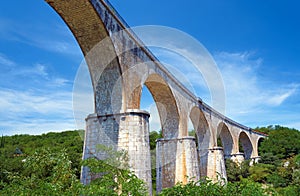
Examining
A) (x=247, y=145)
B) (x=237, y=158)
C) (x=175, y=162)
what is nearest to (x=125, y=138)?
(x=175, y=162)

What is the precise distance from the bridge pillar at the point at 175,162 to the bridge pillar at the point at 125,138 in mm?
5822

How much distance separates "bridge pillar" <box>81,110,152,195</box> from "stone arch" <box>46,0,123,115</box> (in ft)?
1.42

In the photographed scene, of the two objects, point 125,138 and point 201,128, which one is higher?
point 201,128

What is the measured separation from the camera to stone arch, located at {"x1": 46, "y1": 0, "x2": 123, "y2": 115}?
7.86 metres

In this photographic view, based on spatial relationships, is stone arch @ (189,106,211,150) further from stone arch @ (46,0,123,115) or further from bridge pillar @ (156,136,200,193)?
stone arch @ (46,0,123,115)

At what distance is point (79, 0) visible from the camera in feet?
24.4

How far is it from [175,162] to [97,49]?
816 cm

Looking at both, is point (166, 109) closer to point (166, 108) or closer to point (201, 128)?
point (166, 108)

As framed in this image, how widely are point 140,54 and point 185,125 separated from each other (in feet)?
20.6

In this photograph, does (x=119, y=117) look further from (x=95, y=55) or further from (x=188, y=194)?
(x=188, y=194)

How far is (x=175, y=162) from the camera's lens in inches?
573

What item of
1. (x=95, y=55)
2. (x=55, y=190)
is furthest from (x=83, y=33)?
(x=55, y=190)

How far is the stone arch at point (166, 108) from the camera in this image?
14.5m

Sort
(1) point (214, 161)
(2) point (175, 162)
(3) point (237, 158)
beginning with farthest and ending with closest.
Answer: (3) point (237, 158) < (1) point (214, 161) < (2) point (175, 162)
